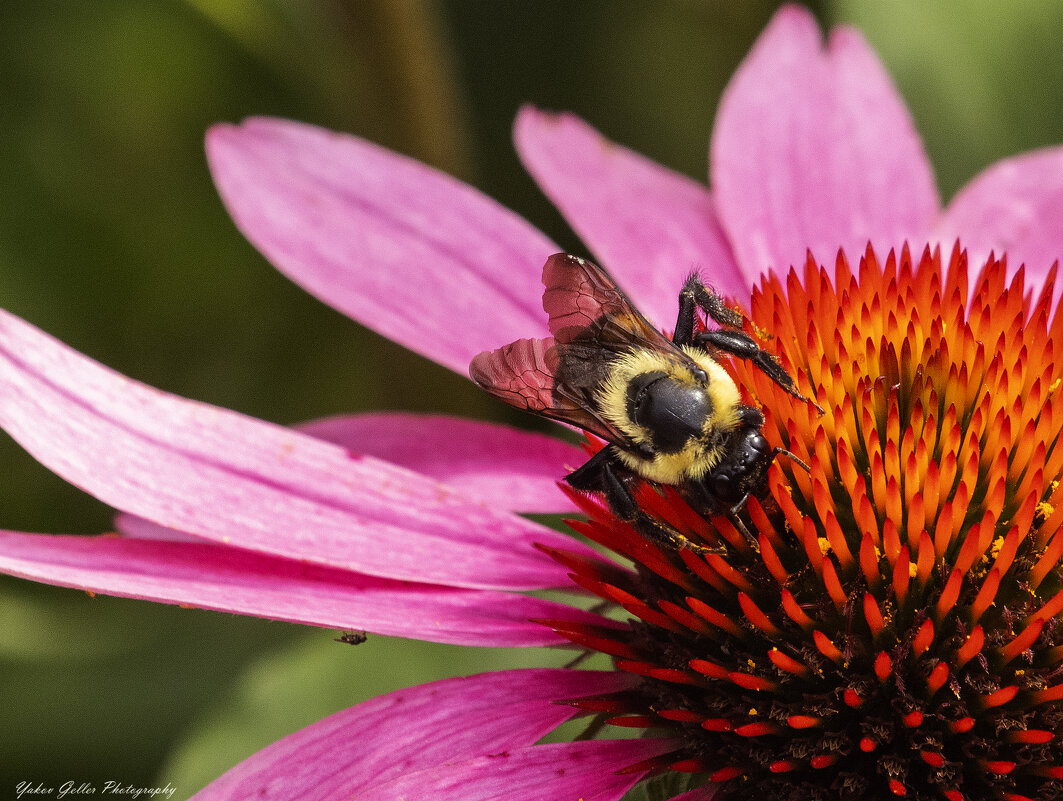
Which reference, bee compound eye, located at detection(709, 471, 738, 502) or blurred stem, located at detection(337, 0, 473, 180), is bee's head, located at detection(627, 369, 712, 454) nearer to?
bee compound eye, located at detection(709, 471, 738, 502)

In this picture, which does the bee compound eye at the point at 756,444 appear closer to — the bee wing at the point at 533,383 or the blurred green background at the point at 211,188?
the bee wing at the point at 533,383

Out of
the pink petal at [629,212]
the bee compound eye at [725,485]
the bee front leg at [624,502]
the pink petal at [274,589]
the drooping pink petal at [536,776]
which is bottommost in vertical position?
the drooping pink petal at [536,776]

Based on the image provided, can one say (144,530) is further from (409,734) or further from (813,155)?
(813,155)

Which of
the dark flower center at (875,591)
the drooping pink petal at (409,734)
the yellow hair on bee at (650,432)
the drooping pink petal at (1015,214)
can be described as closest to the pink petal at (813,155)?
the drooping pink petal at (1015,214)

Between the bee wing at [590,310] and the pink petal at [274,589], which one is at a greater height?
the bee wing at [590,310]

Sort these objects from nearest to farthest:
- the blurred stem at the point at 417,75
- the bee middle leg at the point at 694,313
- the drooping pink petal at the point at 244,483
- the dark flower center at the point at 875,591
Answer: the dark flower center at the point at 875,591 → the drooping pink petal at the point at 244,483 → the bee middle leg at the point at 694,313 → the blurred stem at the point at 417,75

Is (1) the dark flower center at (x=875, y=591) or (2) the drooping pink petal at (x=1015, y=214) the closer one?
(1) the dark flower center at (x=875, y=591)

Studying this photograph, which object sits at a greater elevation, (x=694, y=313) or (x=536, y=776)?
(x=694, y=313)

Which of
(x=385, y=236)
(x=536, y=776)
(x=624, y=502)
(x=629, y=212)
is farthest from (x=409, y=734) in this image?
(x=629, y=212)
